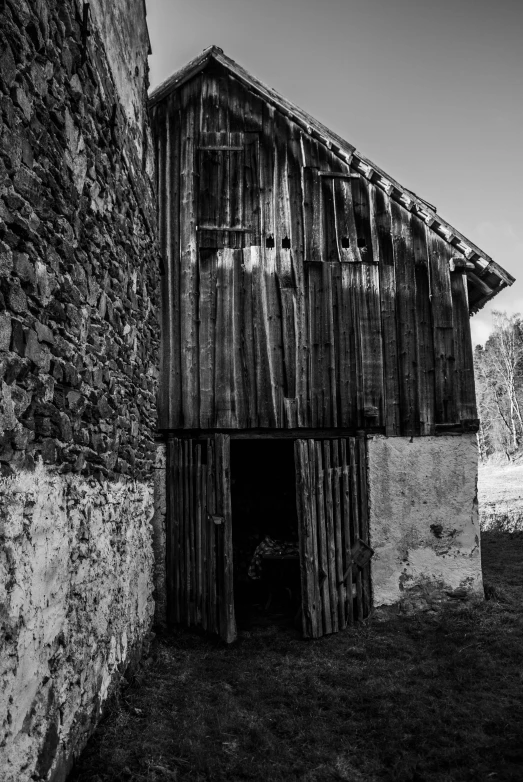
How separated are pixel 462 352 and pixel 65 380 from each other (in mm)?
5663

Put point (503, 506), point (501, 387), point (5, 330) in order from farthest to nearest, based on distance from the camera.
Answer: point (501, 387) → point (503, 506) → point (5, 330)

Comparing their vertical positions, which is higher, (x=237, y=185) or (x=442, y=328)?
(x=237, y=185)

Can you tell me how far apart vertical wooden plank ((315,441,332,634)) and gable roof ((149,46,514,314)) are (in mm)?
3337

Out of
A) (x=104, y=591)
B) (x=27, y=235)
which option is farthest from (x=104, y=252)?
(x=104, y=591)

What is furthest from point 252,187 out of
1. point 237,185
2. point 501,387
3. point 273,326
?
point 501,387

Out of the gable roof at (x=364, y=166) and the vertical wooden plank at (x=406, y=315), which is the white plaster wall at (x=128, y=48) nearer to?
the gable roof at (x=364, y=166)

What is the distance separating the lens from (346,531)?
24.0 feet

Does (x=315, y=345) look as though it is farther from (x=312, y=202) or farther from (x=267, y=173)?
(x=267, y=173)

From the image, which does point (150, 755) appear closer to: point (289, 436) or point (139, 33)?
point (289, 436)

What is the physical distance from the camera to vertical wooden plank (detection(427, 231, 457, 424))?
7598 mm

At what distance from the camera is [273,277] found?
7.70 meters

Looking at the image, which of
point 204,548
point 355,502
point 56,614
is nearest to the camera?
point 56,614

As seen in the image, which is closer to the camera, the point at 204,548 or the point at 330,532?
the point at 204,548

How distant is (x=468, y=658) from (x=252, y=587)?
5.06m
